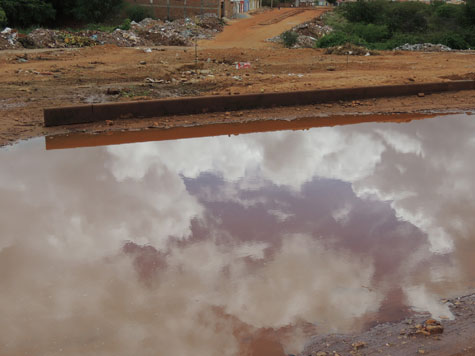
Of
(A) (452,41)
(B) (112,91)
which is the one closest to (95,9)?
(A) (452,41)

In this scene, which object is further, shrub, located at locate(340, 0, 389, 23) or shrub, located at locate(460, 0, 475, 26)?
shrub, located at locate(340, 0, 389, 23)

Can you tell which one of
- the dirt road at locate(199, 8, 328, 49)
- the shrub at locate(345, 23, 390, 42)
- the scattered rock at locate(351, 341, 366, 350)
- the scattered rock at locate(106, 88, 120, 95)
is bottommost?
the dirt road at locate(199, 8, 328, 49)

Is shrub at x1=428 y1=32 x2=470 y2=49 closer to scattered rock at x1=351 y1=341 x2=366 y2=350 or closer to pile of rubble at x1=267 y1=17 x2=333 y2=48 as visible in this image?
pile of rubble at x1=267 y1=17 x2=333 y2=48

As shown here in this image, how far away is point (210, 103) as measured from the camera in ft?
34.2

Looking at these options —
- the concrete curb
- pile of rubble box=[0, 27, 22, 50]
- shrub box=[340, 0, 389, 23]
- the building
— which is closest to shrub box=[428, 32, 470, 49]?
shrub box=[340, 0, 389, 23]

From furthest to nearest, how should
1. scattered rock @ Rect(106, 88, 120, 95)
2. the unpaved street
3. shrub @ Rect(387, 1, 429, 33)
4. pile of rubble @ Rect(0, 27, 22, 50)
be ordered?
shrub @ Rect(387, 1, 429, 33) < pile of rubble @ Rect(0, 27, 22, 50) < scattered rock @ Rect(106, 88, 120, 95) < the unpaved street

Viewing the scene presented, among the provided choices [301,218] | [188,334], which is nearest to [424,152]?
[301,218]

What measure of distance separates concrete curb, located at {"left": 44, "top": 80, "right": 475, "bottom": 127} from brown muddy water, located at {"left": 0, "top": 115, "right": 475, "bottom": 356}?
51.7 inches

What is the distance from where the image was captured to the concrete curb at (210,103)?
378 inches

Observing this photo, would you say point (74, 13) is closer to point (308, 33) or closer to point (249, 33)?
point (249, 33)

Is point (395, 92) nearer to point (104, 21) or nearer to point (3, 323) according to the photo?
point (3, 323)

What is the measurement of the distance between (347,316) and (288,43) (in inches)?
802

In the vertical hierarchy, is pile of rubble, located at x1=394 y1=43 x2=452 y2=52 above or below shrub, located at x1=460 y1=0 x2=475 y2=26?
below

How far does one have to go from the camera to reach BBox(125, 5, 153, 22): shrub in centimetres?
3484
